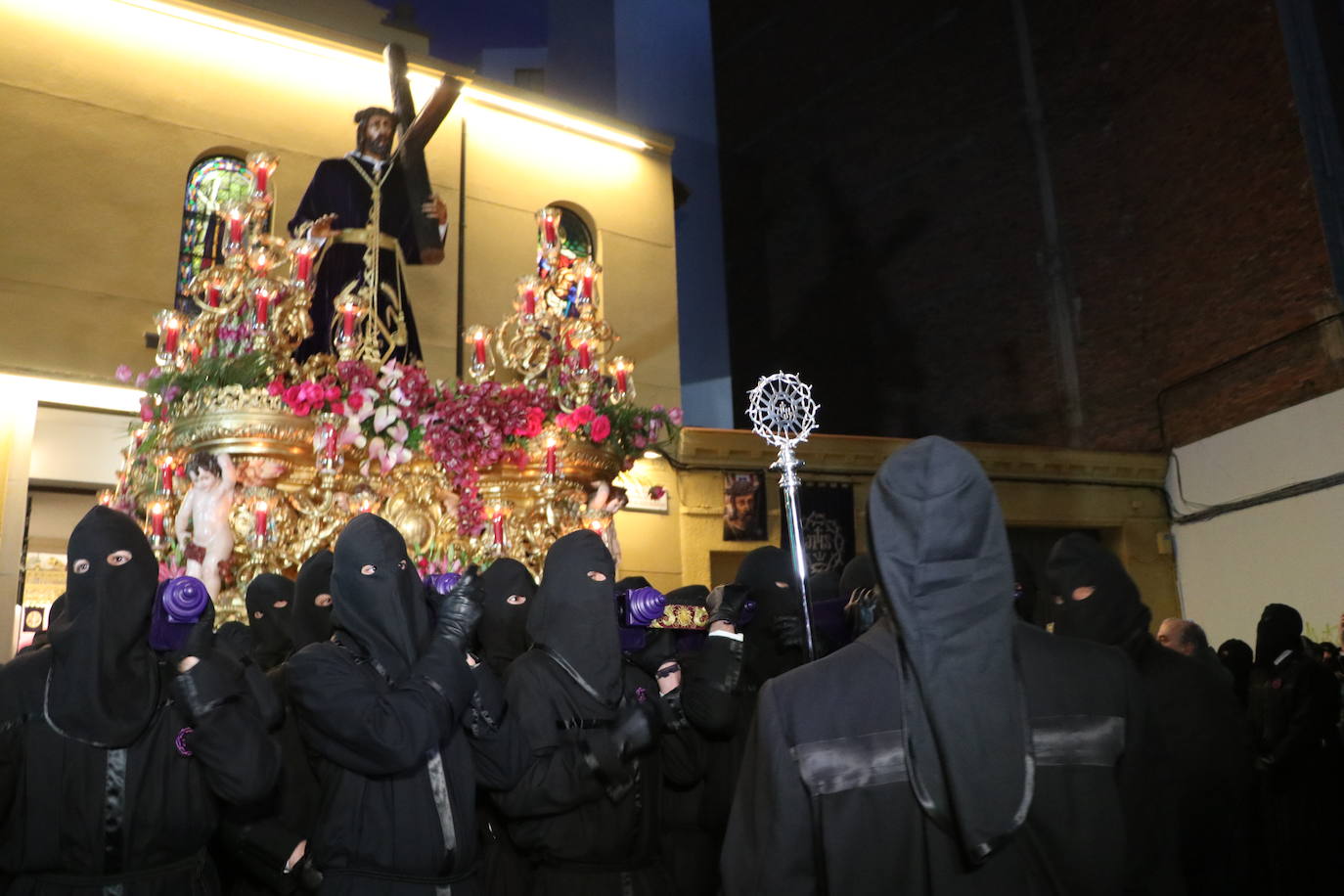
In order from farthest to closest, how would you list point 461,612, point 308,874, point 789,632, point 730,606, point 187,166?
point 187,166 → point 789,632 → point 730,606 → point 308,874 → point 461,612

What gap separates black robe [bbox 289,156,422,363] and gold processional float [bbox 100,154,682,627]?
0.30 m

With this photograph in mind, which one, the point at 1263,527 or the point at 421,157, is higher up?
the point at 421,157

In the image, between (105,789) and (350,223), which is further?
(350,223)

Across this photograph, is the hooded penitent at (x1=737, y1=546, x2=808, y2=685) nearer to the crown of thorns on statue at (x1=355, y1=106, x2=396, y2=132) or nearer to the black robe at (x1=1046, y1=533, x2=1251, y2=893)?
the black robe at (x1=1046, y1=533, x2=1251, y2=893)

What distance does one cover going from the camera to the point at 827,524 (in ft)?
37.6

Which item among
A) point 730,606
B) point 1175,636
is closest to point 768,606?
point 730,606

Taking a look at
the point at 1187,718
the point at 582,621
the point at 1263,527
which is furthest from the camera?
the point at 1263,527

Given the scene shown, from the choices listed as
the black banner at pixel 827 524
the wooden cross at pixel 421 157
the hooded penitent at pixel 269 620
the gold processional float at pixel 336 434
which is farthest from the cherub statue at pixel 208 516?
the black banner at pixel 827 524

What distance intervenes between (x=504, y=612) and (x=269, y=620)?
1.25 m

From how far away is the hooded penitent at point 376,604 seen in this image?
3182 mm

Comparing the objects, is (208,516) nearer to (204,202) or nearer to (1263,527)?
(204,202)

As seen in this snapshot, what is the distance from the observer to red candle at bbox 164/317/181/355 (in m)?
6.51

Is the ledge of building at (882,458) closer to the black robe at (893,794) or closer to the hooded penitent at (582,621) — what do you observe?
the hooded penitent at (582,621)

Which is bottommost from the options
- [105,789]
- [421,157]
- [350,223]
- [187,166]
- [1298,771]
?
[1298,771]
